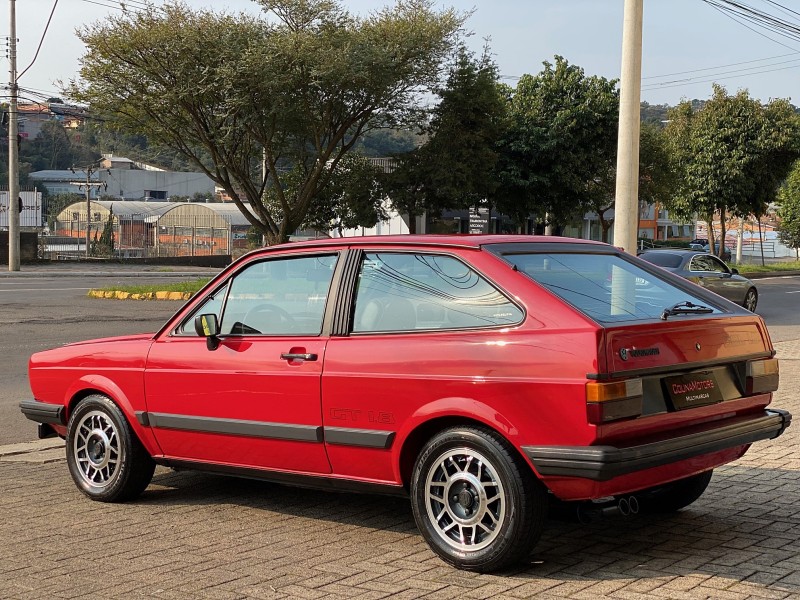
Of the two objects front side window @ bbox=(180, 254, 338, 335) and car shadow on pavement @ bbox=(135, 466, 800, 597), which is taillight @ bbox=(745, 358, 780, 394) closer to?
car shadow on pavement @ bbox=(135, 466, 800, 597)

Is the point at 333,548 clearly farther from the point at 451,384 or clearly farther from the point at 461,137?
the point at 461,137

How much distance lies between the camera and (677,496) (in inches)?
234

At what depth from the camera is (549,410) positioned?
4648 mm

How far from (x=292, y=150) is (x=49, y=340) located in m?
20.6

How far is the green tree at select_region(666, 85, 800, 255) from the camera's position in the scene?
44.4 meters

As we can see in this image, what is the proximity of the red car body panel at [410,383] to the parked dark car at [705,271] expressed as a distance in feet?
52.8

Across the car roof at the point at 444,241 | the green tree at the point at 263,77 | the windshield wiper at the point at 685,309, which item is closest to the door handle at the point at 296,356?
the car roof at the point at 444,241

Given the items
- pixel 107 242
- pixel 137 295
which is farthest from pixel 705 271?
pixel 107 242

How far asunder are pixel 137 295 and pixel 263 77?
7949mm

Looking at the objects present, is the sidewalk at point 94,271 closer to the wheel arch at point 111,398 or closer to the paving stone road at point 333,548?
the wheel arch at point 111,398

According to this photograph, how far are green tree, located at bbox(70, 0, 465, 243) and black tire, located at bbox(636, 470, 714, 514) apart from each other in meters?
25.4

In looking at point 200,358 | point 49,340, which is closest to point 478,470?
point 200,358

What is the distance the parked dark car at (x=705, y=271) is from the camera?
21.5 m

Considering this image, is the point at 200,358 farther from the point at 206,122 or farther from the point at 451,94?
the point at 451,94
